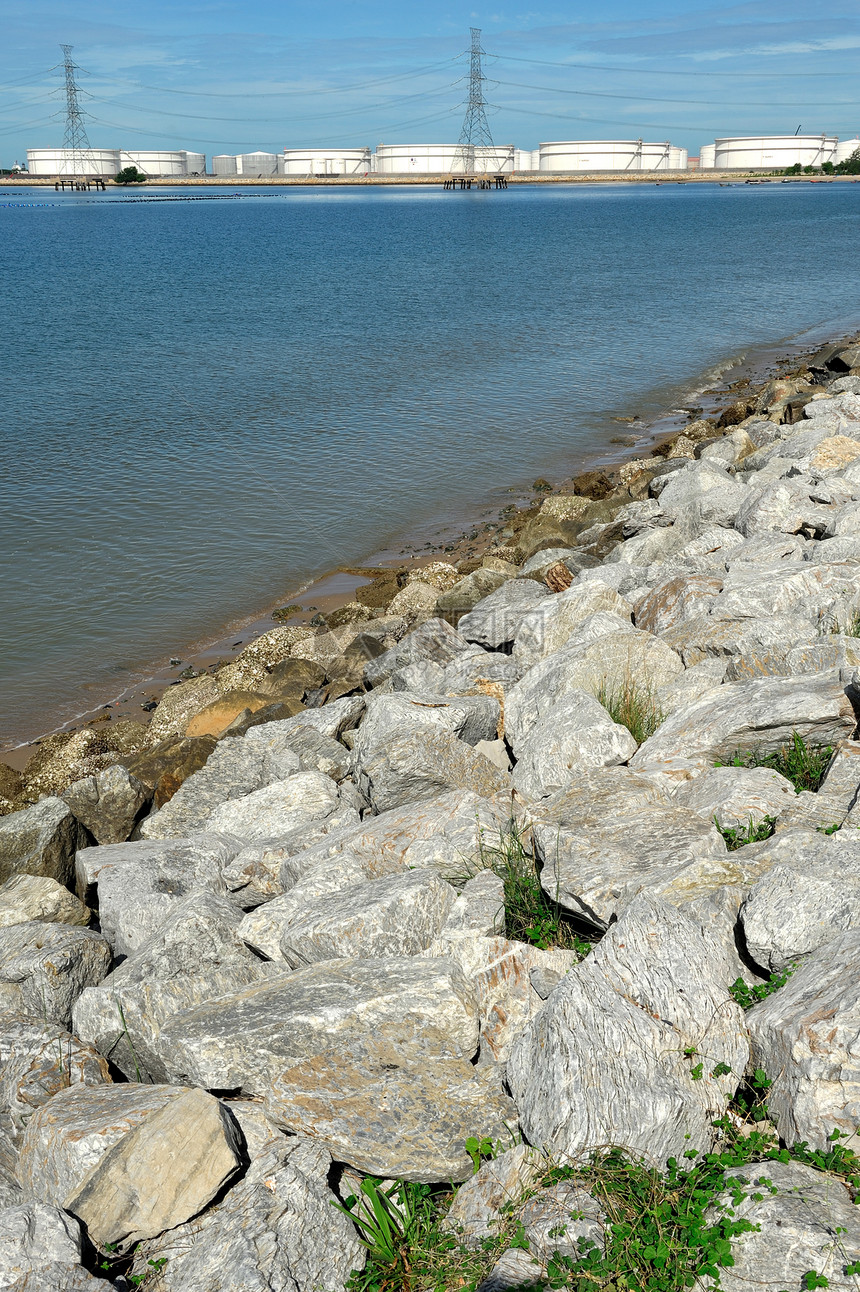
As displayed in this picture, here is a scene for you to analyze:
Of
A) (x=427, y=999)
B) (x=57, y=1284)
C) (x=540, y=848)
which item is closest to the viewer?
(x=57, y=1284)

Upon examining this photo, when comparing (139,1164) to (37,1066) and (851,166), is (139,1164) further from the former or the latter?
(851,166)

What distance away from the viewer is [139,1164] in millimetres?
3547

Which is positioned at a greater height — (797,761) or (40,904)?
(797,761)

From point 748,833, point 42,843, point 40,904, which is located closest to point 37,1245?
point 40,904

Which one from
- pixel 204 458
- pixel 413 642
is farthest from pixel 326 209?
pixel 413 642

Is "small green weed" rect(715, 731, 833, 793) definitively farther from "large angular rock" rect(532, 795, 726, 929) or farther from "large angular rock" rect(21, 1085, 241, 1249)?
"large angular rock" rect(21, 1085, 241, 1249)

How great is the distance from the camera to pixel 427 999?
13.1 feet

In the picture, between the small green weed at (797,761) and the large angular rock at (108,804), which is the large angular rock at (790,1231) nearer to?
the small green weed at (797,761)

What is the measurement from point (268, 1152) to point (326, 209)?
167 metres

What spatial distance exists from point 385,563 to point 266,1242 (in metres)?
12.4

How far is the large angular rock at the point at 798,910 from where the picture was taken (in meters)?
3.83

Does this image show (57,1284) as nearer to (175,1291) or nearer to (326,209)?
(175,1291)

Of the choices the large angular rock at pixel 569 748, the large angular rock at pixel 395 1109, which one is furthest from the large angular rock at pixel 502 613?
the large angular rock at pixel 395 1109

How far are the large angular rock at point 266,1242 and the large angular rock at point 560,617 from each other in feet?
16.8
